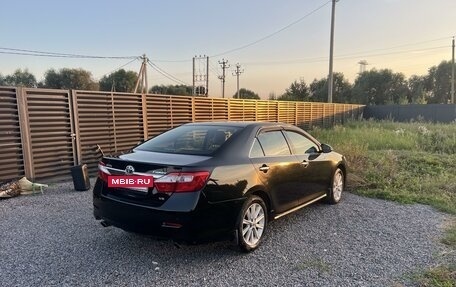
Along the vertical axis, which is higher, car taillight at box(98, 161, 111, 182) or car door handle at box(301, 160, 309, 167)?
car taillight at box(98, 161, 111, 182)

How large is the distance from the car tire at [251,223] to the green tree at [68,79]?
4967 cm

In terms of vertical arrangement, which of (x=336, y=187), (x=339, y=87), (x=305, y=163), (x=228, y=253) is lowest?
(x=228, y=253)

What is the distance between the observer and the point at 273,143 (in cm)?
430

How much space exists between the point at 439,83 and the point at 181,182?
6100 cm

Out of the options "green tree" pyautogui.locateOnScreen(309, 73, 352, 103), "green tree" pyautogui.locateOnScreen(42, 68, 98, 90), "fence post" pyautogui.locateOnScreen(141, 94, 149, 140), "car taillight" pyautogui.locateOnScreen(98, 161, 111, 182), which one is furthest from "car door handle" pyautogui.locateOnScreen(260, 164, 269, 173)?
"green tree" pyautogui.locateOnScreen(309, 73, 352, 103)

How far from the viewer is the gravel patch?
10.1 feet

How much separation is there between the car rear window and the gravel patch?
100 cm

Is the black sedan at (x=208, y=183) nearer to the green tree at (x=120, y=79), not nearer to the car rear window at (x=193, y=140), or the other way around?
the car rear window at (x=193, y=140)

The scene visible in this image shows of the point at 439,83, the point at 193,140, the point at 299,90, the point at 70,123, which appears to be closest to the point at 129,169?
the point at 193,140

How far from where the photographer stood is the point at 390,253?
12.0 ft

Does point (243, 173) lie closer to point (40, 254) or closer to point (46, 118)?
point (40, 254)

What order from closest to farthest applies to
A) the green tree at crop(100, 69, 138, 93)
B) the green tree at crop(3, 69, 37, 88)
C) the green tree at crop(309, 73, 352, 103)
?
the green tree at crop(3, 69, 37, 88) < the green tree at crop(100, 69, 138, 93) < the green tree at crop(309, 73, 352, 103)

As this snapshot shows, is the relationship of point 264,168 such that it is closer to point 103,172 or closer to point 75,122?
point 103,172

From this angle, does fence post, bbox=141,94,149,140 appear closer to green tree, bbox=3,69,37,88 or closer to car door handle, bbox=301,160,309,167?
car door handle, bbox=301,160,309,167
